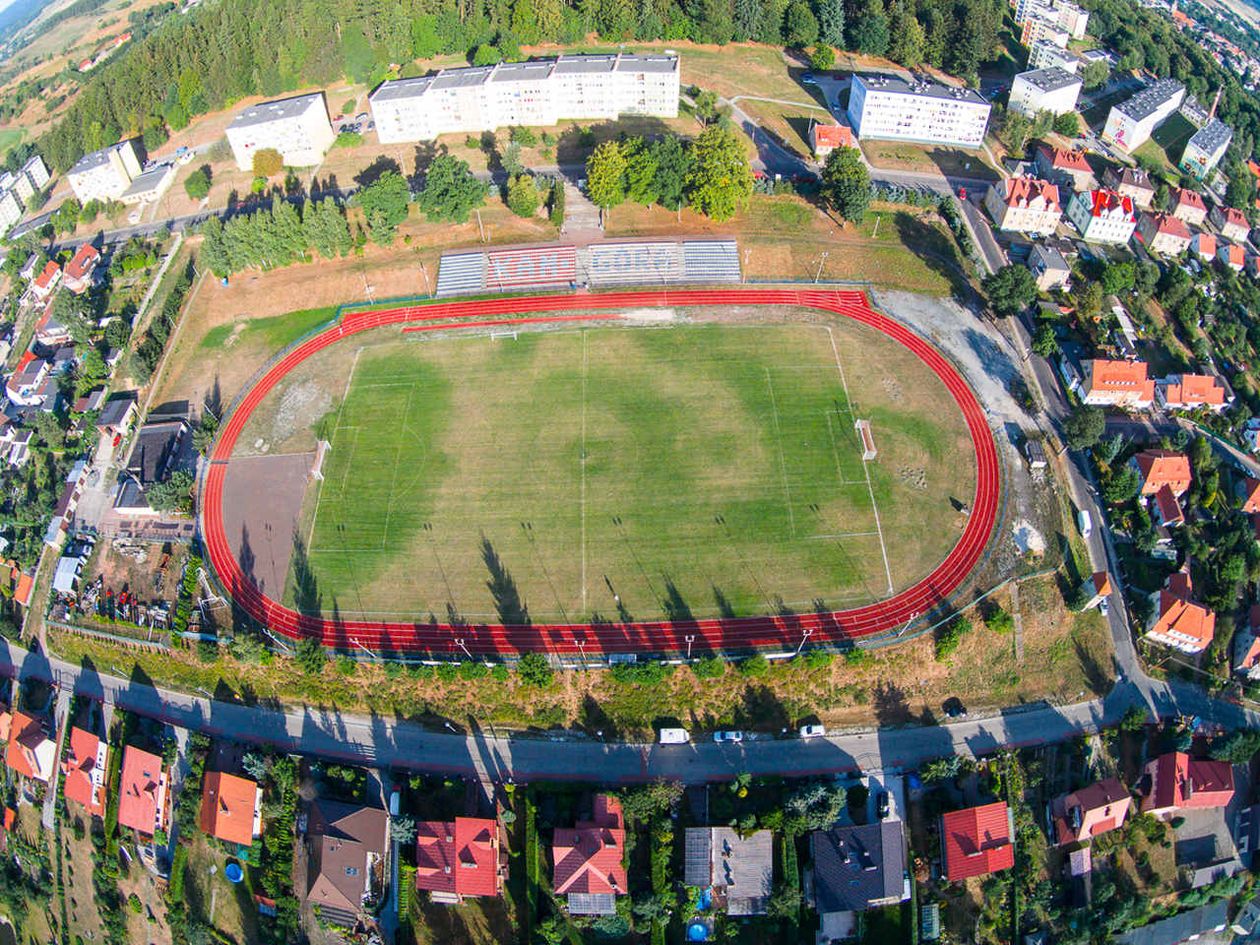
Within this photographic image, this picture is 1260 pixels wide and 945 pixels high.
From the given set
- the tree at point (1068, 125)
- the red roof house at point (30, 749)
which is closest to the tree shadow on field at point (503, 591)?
the red roof house at point (30, 749)

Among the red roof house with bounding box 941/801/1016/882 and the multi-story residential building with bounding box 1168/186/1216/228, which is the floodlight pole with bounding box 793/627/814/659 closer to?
the red roof house with bounding box 941/801/1016/882

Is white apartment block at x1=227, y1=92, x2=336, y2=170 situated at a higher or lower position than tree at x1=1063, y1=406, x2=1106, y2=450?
higher

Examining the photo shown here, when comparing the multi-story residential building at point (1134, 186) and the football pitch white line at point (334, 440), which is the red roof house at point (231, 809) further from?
the multi-story residential building at point (1134, 186)

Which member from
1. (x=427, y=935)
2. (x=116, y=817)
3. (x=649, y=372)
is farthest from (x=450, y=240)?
(x=427, y=935)

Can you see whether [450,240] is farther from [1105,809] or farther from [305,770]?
[1105,809]

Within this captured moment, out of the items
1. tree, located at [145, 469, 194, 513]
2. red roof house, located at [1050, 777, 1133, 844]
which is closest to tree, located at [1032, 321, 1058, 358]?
red roof house, located at [1050, 777, 1133, 844]

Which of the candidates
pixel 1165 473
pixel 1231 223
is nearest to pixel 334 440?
pixel 1165 473

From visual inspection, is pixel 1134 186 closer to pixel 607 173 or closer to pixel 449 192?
pixel 607 173
